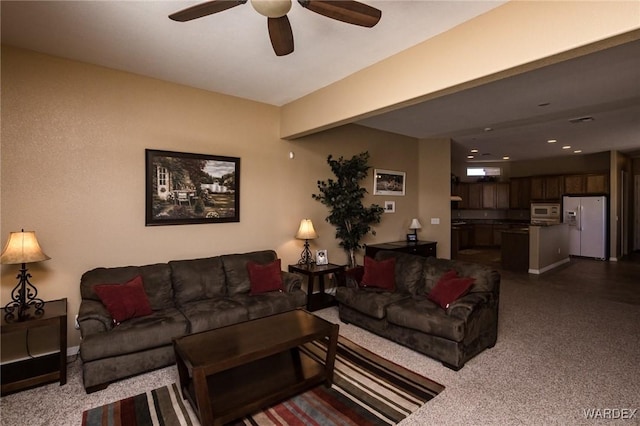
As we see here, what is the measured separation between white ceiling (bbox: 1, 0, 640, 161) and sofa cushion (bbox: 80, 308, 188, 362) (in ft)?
7.98

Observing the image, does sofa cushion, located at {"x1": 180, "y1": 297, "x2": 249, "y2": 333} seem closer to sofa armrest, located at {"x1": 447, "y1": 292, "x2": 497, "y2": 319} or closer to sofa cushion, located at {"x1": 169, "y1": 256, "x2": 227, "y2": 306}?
sofa cushion, located at {"x1": 169, "y1": 256, "x2": 227, "y2": 306}

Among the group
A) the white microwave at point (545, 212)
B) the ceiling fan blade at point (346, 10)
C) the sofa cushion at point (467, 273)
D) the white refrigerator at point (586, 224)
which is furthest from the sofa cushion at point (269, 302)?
the white microwave at point (545, 212)

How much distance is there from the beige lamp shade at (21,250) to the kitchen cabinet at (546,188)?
10.9m

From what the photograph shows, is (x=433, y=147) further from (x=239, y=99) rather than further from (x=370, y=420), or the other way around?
(x=370, y=420)

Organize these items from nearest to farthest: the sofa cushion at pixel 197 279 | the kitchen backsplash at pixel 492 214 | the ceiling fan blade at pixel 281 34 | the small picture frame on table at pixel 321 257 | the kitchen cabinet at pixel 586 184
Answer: the ceiling fan blade at pixel 281 34 < the sofa cushion at pixel 197 279 < the small picture frame on table at pixel 321 257 < the kitchen cabinet at pixel 586 184 < the kitchen backsplash at pixel 492 214

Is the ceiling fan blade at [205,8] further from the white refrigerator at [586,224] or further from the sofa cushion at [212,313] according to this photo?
the white refrigerator at [586,224]

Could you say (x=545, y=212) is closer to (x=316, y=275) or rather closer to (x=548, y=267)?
(x=548, y=267)

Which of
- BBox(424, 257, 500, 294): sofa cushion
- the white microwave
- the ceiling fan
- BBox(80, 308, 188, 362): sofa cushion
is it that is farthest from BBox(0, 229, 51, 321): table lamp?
the white microwave

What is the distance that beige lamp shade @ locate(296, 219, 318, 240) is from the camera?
14.9 feet

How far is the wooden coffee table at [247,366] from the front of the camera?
213cm

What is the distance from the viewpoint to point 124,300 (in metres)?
2.94

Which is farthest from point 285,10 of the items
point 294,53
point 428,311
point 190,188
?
point 428,311

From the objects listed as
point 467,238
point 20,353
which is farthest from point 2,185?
point 467,238

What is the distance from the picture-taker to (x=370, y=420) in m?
2.23
